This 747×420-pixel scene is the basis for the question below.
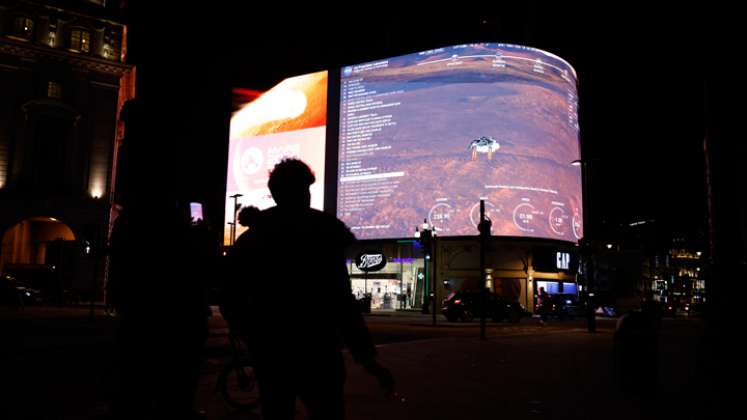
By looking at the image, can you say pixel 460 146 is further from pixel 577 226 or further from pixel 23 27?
pixel 23 27

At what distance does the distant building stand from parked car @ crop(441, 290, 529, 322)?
79.7 ft

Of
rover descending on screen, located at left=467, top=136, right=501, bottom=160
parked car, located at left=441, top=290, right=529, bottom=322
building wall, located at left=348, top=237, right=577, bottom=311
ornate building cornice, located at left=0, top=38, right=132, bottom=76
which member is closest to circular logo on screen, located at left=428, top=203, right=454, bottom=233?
building wall, located at left=348, top=237, right=577, bottom=311

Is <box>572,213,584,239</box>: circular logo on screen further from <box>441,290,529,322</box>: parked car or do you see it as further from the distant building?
the distant building

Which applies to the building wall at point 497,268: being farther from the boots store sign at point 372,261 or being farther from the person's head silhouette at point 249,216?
the person's head silhouette at point 249,216

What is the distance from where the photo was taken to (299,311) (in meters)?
2.69

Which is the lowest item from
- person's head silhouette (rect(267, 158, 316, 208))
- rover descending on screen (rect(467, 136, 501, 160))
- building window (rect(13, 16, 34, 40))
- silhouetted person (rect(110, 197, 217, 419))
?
silhouetted person (rect(110, 197, 217, 419))

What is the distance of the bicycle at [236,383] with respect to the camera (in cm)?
638

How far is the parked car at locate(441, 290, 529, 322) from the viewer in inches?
1158

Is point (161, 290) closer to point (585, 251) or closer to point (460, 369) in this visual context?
point (460, 369)

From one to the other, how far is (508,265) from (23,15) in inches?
1557

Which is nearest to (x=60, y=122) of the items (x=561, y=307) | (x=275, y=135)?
(x=275, y=135)

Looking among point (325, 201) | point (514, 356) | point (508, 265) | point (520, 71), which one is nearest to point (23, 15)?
point (325, 201)

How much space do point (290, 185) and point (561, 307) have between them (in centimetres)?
3436

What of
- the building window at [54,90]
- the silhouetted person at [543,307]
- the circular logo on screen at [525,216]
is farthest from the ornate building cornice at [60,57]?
the silhouetted person at [543,307]
